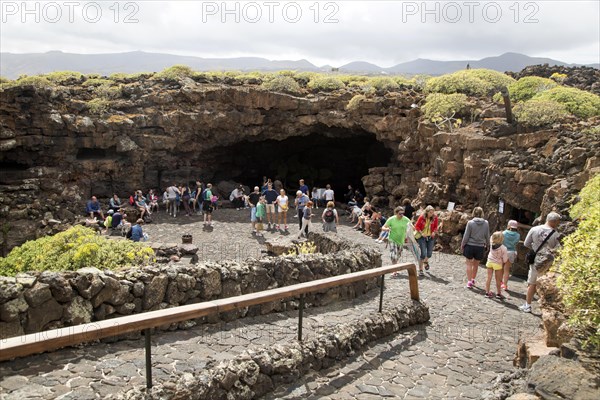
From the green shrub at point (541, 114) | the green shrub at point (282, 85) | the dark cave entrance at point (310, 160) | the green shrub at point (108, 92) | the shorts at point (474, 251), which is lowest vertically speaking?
the shorts at point (474, 251)

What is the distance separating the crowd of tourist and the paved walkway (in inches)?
48.7

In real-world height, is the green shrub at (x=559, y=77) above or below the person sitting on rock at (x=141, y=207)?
above

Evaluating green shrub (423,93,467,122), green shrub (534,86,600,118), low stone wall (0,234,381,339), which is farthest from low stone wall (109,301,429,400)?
green shrub (534,86,600,118)

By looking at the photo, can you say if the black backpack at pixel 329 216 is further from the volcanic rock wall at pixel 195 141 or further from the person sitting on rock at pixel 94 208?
the person sitting on rock at pixel 94 208

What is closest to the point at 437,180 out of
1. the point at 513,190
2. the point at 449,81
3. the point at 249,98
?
the point at 513,190

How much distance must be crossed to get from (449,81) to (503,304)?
19.3m

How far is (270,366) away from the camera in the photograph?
5492 mm

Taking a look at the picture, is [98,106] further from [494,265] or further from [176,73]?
[494,265]

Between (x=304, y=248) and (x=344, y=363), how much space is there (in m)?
7.20

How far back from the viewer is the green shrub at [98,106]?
25.2 meters

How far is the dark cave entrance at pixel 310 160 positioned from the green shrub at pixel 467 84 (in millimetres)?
7666

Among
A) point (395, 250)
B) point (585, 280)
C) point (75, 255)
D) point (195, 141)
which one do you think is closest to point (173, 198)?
point (195, 141)

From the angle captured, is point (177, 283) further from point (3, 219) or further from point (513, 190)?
point (3, 219)

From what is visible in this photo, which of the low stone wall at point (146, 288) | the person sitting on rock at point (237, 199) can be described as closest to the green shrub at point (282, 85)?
the person sitting on rock at point (237, 199)
